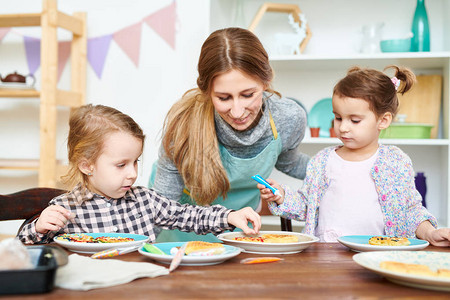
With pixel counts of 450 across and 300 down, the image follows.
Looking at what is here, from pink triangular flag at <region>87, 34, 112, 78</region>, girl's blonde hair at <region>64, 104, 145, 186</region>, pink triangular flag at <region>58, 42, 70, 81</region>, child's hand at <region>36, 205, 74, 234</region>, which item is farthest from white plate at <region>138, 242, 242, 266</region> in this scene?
pink triangular flag at <region>58, 42, 70, 81</region>

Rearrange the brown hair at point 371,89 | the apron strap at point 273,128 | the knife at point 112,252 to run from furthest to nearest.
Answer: the apron strap at point 273,128, the brown hair at point 371,89, the knife at point 112,252

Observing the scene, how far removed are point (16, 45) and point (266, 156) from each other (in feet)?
7.21

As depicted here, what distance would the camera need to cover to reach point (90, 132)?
1389 mm

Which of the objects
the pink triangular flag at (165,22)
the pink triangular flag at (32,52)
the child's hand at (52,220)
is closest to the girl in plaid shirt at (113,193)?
the child's hand at (52,220)

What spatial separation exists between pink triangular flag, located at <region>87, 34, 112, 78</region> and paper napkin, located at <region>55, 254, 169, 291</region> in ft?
7.89

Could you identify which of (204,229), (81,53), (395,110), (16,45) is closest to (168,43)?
(81,53)

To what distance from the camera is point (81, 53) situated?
3.08 m

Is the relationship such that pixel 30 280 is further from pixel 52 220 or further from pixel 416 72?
pixel 416 72

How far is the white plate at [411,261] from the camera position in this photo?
0.76m

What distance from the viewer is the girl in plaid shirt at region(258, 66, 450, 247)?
5.16 feet

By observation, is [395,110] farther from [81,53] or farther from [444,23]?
[81,53]

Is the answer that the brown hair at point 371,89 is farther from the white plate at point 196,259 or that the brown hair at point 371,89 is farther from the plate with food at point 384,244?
the white plate at point 196,259

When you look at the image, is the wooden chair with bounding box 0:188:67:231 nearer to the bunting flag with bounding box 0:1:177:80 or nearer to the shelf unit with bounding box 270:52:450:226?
the shelf unit with bounding box 270:52:450:226

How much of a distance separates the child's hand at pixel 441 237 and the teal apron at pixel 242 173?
70 cm
